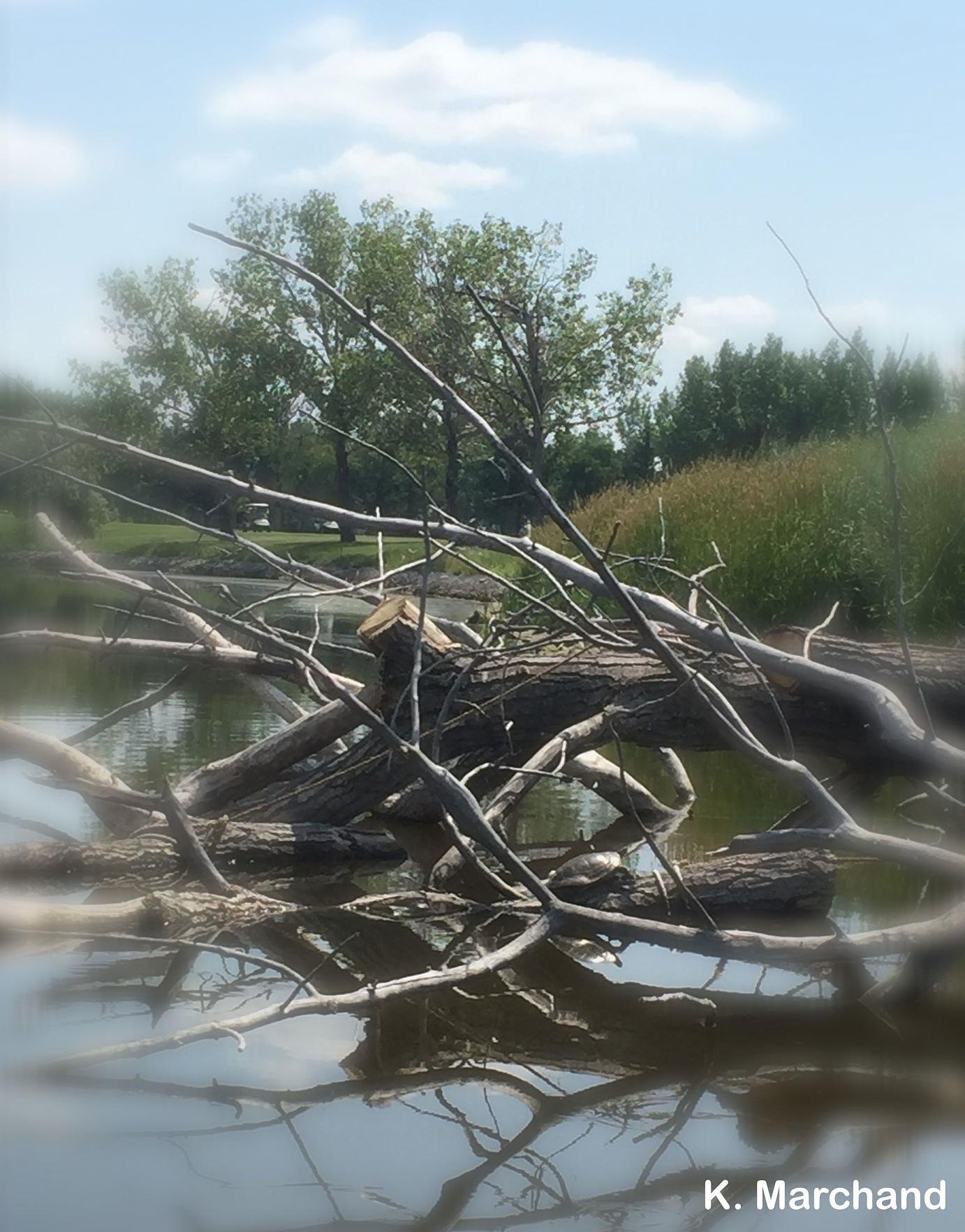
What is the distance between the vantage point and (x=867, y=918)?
5.32 meters

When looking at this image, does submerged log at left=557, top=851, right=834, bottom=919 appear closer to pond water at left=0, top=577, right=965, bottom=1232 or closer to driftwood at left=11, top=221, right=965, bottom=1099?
driftwood at left=11, top=221, right=965, bottom=1099

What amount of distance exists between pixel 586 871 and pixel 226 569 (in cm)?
3546

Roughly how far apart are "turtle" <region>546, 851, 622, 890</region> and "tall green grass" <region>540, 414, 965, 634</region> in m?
5.77

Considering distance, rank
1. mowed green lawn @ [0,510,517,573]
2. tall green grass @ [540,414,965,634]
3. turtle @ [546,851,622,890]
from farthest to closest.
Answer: mowed green lawn @ [0,510,517,573]
tall green grass @ [540,414,965,634]
turtle @ [546,851,622,890]

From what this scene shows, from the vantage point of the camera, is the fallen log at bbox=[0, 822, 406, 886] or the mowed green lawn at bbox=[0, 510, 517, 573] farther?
the mowed green lawn at bbox=[0, 510, 517, 573]

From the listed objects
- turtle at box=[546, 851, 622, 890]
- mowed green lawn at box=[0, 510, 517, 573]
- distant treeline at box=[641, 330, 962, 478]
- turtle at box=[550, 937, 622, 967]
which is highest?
distant treeline at box=[641, 330, 962, 478]

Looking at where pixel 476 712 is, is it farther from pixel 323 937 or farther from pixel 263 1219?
pixel 263 1219

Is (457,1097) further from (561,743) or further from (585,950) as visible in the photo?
(561,743)

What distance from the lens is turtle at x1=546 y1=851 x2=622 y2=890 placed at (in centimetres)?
489

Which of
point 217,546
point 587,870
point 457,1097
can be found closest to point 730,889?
point 587,870

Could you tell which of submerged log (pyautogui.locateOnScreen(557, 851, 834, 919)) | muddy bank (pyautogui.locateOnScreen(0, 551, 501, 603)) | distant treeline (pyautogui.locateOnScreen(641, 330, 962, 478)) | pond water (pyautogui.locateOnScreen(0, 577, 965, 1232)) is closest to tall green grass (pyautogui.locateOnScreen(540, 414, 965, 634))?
submerged log (pyautogui.locateOnScreen(557, 851, 834, 919))

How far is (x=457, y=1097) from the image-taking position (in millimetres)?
3434

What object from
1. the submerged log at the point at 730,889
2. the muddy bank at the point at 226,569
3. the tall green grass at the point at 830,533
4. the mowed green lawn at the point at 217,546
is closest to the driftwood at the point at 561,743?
the submerged log at the point at 730,889

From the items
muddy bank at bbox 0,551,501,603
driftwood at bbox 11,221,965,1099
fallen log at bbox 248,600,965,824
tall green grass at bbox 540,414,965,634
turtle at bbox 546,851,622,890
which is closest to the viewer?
driftwood at bbox 11,221,965,1099
